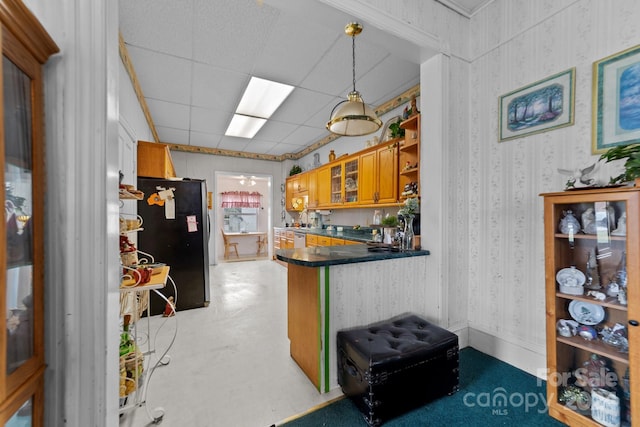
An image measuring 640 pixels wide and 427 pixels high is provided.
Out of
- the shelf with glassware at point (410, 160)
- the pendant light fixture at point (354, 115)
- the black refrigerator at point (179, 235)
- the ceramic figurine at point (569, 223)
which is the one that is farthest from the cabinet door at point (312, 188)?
the ceramic figurine at point (569, 223)

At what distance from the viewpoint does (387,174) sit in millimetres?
3531

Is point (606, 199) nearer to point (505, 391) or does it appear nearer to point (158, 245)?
point (505, 391)

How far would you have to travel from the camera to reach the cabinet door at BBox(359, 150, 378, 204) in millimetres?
3770

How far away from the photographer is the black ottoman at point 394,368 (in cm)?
143

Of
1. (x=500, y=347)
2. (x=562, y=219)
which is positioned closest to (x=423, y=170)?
(x=562, y=219)

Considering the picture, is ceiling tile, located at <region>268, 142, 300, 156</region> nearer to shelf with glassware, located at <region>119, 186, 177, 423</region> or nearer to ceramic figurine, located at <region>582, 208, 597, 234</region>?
shelf with glassware, located at <region>119, 186, 177, 423</region>

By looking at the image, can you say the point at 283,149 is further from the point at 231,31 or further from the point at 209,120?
the point at 231,31

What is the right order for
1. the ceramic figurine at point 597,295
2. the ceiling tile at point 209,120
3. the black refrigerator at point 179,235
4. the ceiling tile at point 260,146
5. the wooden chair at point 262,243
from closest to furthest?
the ceramic figurine at point 597,295 → the black refrigerator at point 179,235 → the ceiling tile at point 209,120 → the ceiling tile at point 260,146 → the wooden chair at point 262,243

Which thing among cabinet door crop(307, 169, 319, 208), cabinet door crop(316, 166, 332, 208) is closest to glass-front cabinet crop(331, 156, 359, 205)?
cabinet door crop(316, 166, 332, 208)

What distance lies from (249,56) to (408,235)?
2.32 meters

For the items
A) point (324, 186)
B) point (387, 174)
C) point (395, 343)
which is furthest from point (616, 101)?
point (324, 186)

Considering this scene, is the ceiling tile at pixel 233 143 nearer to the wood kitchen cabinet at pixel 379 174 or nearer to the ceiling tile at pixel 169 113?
the ceiling tile at pixel 169 113

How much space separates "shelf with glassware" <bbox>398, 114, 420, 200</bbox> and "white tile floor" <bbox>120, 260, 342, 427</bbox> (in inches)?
82.6

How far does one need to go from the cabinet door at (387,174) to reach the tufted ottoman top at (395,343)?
1932 millimetres
